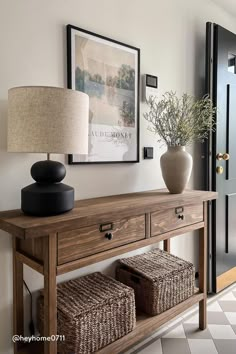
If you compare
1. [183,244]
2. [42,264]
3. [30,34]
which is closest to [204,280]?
[183,244]

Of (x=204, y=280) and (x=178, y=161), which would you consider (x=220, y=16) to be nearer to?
(x=178, y=161)

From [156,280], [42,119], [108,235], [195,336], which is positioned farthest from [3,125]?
[195,336]

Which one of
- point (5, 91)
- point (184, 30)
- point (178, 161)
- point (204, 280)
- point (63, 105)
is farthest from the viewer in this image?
point (184, 30)

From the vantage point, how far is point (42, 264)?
3.94ft

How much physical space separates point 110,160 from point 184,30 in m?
1.26

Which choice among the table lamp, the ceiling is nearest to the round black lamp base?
the table lamp

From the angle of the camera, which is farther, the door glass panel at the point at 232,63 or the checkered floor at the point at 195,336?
the door glass panel at the point at 232,63

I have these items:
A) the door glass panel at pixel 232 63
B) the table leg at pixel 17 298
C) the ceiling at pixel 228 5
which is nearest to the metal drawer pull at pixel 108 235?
the table leg at pixel 17 298

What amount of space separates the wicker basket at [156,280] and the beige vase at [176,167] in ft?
1.57

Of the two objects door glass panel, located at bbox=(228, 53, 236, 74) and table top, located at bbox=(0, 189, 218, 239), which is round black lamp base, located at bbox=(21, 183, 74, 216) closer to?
table top, located at bbox=(0, 189, 218, 239)

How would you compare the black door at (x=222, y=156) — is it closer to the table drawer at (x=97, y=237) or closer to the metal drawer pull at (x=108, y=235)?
the table drawer at (x=97, y=237)

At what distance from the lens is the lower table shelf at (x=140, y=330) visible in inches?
55.4

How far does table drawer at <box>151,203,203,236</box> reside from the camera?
62.2 inches

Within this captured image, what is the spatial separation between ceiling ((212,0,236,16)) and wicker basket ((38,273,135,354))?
7.84ft
